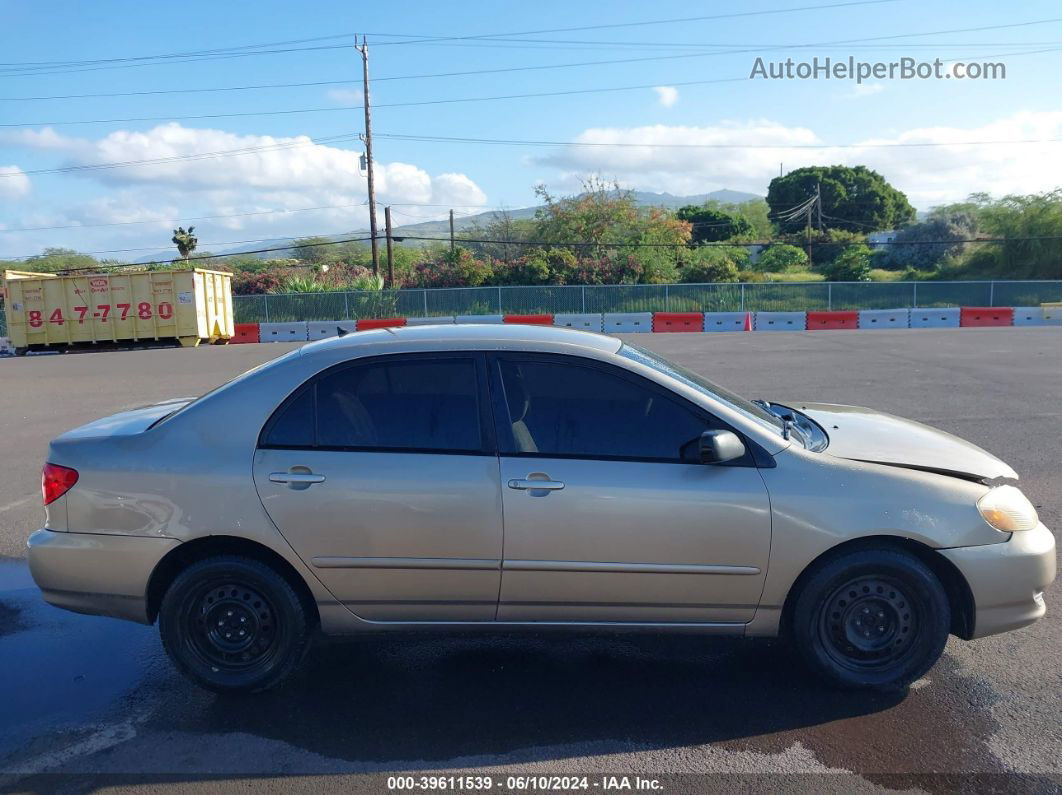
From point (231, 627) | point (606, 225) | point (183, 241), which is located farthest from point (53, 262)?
point (231, 627)

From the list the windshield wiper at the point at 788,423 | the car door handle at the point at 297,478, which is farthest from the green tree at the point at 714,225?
the car door handle at the point at 297,478

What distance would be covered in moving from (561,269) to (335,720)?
3669 cm

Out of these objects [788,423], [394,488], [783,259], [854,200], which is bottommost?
[394,488]

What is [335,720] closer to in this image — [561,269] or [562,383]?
→ [562,383]

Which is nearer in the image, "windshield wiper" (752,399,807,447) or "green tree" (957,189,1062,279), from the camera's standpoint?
"windshield wiper" (752,399,807,447)

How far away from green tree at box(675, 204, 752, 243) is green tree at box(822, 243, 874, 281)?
66.4 ft

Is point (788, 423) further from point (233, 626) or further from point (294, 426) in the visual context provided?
point (233, 626)

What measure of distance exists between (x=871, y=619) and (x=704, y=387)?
1302mm

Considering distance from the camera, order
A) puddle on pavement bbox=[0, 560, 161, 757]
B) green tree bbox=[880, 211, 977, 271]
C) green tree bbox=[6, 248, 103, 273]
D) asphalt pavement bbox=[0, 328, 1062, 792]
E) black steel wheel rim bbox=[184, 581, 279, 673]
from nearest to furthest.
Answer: asphalt pavement bbox=[0, 328, 1062, 792] → puddle on pavement bbox=[0, 560, 161, 757] → black steel wheel rim bbox=[184, 581, 279, 673] → green tree bbox=[880, 211, 977, 271] → green tree bbox=[6, 248, 103, 273]

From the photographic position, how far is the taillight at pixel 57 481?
Result: 393 cm

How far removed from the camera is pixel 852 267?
1973 inches

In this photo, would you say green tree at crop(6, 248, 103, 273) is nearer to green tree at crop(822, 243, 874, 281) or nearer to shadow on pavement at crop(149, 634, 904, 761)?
green tree at crop(822, 243, 874, 281)

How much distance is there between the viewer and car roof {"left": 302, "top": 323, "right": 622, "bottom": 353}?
4023 millimetres

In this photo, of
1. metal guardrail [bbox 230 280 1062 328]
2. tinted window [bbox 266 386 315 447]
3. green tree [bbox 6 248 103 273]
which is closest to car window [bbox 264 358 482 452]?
tinted window [bbox 266 386 315 447]
